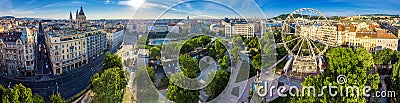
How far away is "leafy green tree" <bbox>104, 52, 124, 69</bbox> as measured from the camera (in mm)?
5582

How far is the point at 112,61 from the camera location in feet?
18.4

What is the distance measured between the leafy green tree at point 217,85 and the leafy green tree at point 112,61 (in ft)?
6.13

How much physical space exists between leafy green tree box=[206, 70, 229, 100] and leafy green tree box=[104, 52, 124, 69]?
187cm

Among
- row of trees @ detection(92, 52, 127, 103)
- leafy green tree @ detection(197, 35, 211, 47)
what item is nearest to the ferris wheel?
leafy green tree @ detection(197, 35, 211, 47)

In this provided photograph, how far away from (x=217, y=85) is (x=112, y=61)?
2.01 meters

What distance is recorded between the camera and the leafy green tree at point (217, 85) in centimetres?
459

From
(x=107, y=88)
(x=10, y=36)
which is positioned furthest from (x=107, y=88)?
(x=10, y=36)

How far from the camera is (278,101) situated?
15.3 ft

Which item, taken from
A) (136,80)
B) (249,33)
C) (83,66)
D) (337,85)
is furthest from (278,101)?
(249,33)

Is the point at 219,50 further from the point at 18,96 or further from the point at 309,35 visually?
the point at 18,96

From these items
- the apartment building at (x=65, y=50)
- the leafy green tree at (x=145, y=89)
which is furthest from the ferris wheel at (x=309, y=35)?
the apartment building at (x=65, y=50)

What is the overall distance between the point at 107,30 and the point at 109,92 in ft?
6.54

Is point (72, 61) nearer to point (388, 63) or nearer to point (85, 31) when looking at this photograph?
point (85, 31)

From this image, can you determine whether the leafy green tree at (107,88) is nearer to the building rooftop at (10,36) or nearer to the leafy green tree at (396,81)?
the building rooftop at (10,36)
